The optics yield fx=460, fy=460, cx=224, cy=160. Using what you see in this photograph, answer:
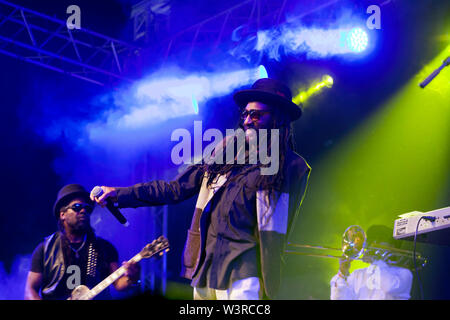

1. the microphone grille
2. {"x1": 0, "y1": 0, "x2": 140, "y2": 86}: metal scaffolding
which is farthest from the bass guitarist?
{"x1": 0, "y1": 0, "x2": 140, "y2": 86}: metal scaffolding

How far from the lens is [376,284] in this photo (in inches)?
187

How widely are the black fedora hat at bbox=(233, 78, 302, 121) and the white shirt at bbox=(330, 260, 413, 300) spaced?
2401 millimetres

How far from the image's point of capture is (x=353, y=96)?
265 inches

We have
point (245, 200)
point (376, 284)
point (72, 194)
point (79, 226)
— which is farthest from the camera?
point (72, 194)

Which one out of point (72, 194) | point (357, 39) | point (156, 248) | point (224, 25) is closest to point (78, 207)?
point (72, 194)

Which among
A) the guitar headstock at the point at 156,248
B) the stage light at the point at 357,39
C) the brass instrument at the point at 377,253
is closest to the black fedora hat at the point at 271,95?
the guitar headstock at the point at 156,248

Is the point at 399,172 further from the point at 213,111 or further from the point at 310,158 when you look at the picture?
the point at 213,111

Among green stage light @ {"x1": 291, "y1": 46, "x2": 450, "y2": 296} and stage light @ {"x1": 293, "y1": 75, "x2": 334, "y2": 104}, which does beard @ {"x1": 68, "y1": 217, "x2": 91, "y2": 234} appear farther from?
stage light @ {"x1": 293, "y1": 75, "x2": 334, "y2": 104}

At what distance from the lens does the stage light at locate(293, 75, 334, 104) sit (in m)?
6.80

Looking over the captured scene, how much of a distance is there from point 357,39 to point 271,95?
368 cm

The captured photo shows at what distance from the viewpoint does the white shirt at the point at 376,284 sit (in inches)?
181

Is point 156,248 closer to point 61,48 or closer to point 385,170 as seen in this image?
point 385,170

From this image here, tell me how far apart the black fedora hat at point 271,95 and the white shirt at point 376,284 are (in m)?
2.40

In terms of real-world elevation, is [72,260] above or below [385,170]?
below
